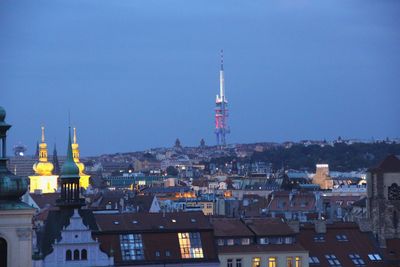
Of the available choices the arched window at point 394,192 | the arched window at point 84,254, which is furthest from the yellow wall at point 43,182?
the arched window at point 84,254

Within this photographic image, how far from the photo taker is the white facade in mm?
48062

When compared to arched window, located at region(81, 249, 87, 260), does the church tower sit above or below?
above

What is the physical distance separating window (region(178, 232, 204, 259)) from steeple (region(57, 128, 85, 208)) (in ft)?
→ 12.9

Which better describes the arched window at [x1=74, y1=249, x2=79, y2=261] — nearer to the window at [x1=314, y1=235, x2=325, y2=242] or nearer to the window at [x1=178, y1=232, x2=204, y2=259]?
the window at [x1=178, y1=232, x2=204, y2=259]

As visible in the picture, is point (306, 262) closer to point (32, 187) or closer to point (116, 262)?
point (116, 262)

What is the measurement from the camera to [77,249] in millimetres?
48406

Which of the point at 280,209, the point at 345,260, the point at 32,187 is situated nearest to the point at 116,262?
the point at 345,260

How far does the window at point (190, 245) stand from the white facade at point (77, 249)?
4503mm

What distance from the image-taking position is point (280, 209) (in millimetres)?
118062

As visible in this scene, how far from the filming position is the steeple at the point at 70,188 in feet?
164

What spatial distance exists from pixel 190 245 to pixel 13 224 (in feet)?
95.7

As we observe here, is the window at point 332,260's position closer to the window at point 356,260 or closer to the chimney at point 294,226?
the window at point 356,260

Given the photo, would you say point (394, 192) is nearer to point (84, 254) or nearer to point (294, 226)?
point (294, 226)

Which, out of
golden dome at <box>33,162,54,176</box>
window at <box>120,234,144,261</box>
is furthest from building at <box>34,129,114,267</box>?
golden dome at <box>33,162,54,176</box>
